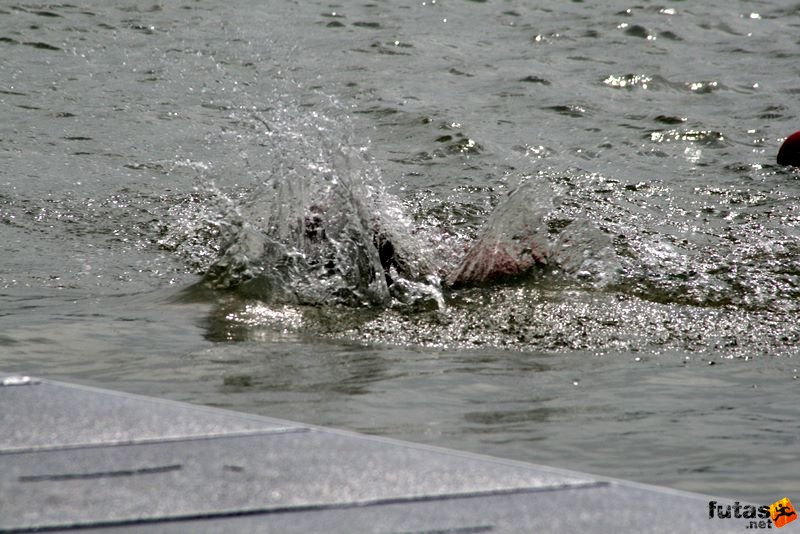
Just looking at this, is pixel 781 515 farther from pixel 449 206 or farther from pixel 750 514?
pixel 449 206

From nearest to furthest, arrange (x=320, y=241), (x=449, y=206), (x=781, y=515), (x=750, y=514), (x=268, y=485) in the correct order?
(x=268, y=485)
(x=750, y=514)
(x=781, y=515)
(x=320, y=241)
(x=449, y=206)

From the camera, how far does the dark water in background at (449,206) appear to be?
13.3 feet

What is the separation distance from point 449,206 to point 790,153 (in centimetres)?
284

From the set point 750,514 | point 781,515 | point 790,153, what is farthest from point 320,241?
point 790,153

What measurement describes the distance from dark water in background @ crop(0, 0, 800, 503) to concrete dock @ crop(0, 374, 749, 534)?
1300mm

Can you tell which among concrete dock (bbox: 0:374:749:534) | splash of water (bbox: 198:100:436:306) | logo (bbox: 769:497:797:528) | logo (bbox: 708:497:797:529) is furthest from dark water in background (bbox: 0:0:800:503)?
concrete dock (bbox: 0:374:749:534)

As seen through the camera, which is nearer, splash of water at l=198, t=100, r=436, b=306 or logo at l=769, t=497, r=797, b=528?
logo at l=769, t=497, r=797, b=528

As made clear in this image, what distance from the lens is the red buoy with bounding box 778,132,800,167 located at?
8797 millimetres

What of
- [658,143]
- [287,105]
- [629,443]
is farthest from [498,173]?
[629,443]

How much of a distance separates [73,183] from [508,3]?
8532mm

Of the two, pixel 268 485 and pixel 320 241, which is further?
pixel 320 241

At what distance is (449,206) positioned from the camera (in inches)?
299

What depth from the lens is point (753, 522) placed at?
2180 mm

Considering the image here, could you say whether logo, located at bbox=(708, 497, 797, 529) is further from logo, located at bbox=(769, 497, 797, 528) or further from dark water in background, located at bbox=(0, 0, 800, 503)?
dark water in background, located at bbox=(0, 0, 800, 503)
